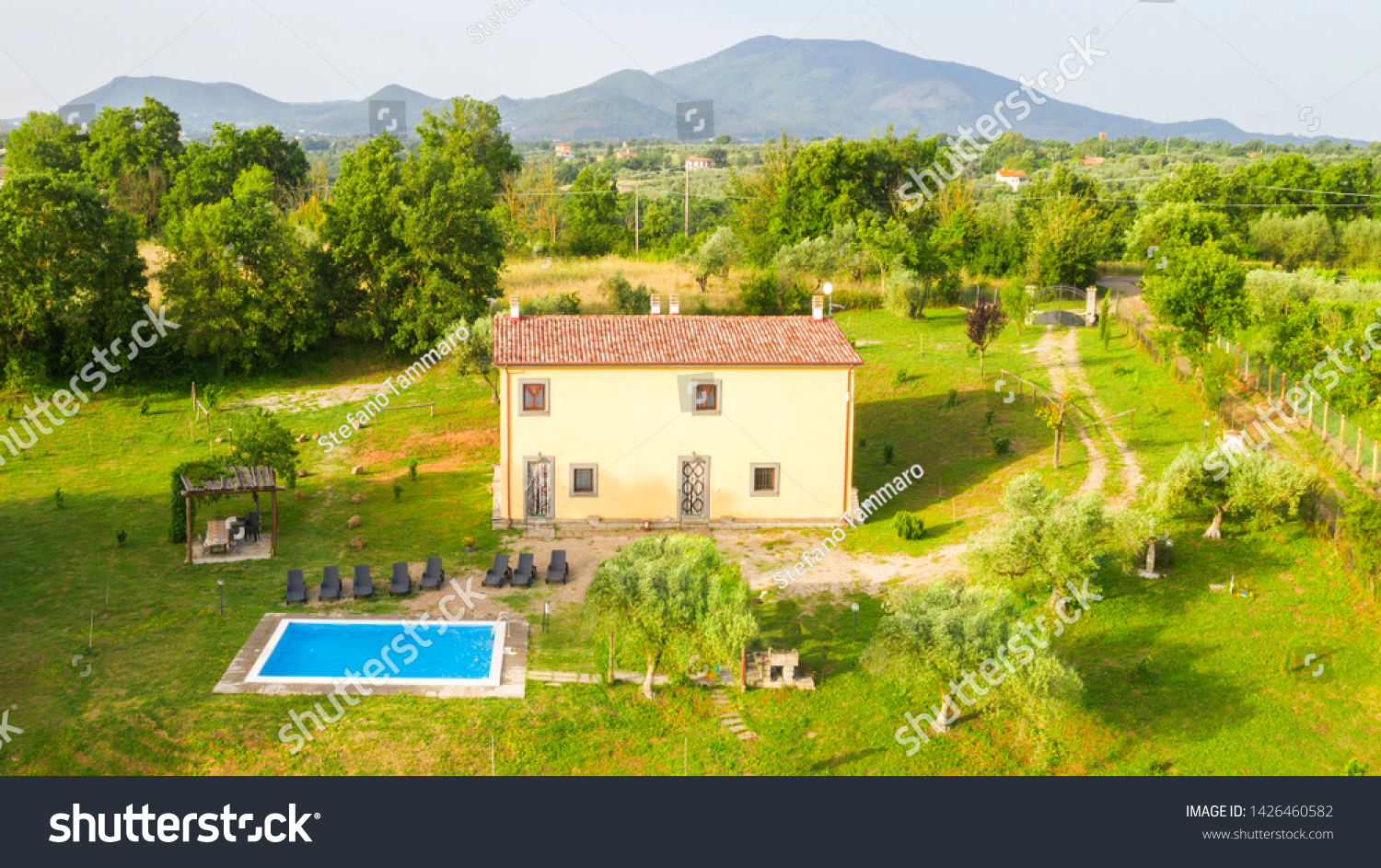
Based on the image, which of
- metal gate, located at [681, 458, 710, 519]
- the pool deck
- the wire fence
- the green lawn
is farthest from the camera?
metal gate, located at [681, 458, 710, 519]

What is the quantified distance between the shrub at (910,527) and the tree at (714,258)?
85.9 ft

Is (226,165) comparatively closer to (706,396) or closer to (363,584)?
(706,396)

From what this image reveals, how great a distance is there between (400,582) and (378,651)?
2.84 meters

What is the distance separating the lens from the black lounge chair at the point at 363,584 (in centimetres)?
2350

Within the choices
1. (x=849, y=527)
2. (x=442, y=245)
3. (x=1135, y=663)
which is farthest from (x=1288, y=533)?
(x=442, y=245)

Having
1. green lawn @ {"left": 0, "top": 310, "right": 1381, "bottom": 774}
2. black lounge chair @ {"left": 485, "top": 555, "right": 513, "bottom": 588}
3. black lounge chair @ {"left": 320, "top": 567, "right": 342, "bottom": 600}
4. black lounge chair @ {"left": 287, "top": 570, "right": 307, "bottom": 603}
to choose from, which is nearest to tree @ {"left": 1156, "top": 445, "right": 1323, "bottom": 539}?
green lawn @ {"left": 0, "top": 310, "right": 1381, "bottom": 774}

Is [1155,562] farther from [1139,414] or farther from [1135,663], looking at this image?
[1139,414]

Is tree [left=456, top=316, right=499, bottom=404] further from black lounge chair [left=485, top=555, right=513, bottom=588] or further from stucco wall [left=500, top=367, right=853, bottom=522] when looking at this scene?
black lounge chair [left=485, top=555, right=513, bottom=588]

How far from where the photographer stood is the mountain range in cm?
15812

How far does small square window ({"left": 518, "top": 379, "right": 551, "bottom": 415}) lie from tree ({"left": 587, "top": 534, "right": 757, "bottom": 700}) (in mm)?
9075

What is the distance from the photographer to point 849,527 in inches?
1107

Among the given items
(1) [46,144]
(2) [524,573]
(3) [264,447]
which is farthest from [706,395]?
(1) [46,144]

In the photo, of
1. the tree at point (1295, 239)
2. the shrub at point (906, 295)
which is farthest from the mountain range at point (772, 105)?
the shrub at point (906, 295)

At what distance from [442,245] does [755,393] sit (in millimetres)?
20543
